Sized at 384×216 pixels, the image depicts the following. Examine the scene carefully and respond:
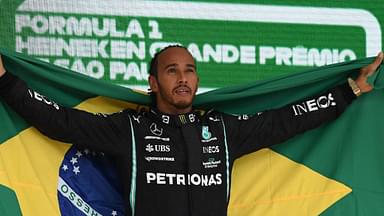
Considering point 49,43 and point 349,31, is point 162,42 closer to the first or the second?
point 49,43

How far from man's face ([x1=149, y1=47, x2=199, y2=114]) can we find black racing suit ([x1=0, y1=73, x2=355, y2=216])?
0.05 m

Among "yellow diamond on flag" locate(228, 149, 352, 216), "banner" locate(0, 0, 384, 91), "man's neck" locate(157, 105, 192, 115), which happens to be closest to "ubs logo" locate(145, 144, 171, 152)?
"man's neck" locate(157, 105, 192, 115)

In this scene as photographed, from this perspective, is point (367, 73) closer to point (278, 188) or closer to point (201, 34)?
point (278, 188)

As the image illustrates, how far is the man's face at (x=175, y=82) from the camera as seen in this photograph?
8.32 feet

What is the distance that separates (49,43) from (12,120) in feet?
1.93

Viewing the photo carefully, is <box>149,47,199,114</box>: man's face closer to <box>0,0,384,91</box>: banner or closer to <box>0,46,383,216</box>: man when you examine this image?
<box>0,46,383,216</box>: man

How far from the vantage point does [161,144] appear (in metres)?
2.47

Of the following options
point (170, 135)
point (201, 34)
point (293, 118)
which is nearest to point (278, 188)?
point (293, 118)

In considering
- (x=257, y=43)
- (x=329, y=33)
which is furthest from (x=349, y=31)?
(x=257, y=43)

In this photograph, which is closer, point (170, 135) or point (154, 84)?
point (170, 135)

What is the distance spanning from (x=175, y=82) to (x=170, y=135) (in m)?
0.16

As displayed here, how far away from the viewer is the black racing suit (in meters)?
2.38

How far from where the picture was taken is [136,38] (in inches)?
119

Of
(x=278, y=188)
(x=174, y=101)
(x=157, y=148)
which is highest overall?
(x=174, y=101)
